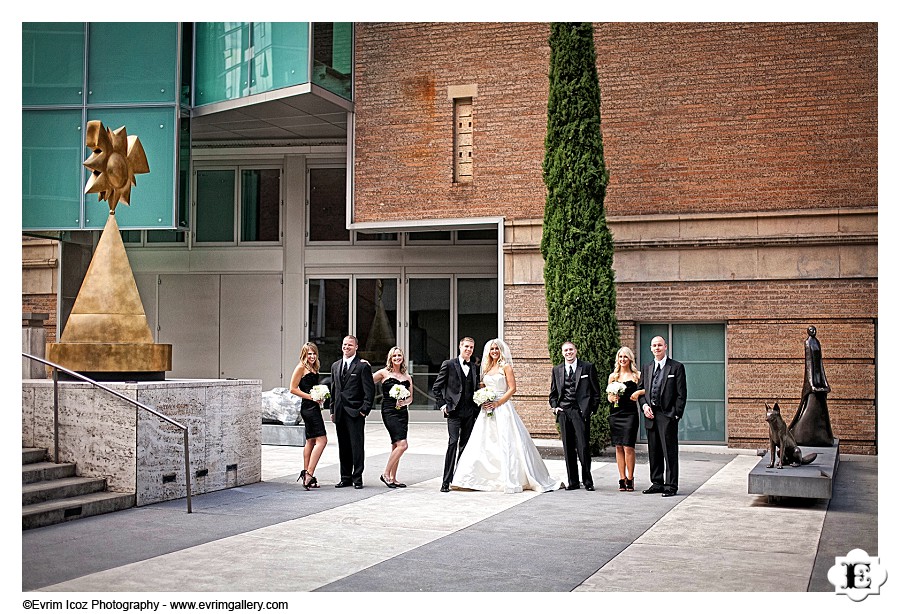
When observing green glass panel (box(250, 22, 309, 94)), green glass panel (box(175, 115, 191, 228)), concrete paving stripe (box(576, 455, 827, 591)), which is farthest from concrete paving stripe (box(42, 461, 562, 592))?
green glass panel (box(250, 22, 309, 94))

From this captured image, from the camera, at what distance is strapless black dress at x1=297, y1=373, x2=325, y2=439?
12.4 meters

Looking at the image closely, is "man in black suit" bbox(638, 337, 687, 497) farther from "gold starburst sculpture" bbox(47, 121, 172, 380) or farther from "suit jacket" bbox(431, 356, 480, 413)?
"gold starburst sculpture" bbox(47, 121, 172, 380)

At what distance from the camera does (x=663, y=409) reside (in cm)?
1187

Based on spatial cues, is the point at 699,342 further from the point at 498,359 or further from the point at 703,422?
the point at 498,359

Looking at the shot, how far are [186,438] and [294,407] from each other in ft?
25.1

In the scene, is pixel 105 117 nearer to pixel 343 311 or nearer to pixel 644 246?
pixel 343 311

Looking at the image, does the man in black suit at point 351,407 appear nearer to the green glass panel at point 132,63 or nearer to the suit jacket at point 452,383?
the suit jacket at point 452,383

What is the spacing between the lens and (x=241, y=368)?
2341cm

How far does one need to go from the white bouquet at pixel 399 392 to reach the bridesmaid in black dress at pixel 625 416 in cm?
250

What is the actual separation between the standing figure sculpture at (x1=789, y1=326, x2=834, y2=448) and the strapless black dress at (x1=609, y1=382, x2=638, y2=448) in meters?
3.58

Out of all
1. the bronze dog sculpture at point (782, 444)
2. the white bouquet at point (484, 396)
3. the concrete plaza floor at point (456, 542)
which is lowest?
the concrete plaza floor at point (456, 542)

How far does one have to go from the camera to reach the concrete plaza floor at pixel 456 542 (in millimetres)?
7391

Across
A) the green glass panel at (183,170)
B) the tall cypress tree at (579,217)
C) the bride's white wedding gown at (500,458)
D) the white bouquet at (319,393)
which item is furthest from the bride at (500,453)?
the green glass panel at (183,170)
